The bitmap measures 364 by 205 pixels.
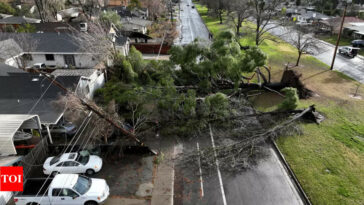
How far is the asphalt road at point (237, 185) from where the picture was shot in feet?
42.1

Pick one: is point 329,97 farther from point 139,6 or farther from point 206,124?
point 139,6

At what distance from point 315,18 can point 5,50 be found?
64306 mm

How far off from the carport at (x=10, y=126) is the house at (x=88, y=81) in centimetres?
396

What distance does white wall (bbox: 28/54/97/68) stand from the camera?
29.8m

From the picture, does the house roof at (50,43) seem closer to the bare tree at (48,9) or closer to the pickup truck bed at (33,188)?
the pickup truck bed at (33,188)

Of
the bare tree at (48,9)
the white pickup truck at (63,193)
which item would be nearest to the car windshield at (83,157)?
the white pickup truck at (63,193)

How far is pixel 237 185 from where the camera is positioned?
1376 cm

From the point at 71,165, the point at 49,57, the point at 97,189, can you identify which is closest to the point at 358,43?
the point at 97,189

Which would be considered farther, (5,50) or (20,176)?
(5,50)

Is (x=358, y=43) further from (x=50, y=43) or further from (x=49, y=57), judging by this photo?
(x=49, y=57)

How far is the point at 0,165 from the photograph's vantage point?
1318 centimetres

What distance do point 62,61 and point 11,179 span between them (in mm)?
20843

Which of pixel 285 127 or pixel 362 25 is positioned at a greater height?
pixel 362 25

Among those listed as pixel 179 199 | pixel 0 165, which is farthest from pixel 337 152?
pixel 0 165
